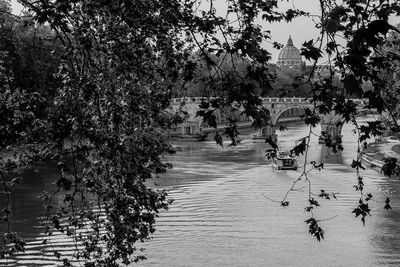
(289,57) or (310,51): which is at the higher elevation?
(289,57)

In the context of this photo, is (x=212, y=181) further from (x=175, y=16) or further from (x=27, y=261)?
(x=175, y=16)

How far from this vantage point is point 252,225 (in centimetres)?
1653

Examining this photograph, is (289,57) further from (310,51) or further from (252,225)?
(310,51)

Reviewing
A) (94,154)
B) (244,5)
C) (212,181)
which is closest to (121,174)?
(94,154)

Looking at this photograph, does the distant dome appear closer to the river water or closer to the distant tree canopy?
the river water

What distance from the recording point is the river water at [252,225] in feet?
44.6

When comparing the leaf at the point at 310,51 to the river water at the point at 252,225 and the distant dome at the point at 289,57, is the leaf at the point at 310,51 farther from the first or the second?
the distant dome at the point at 289,57

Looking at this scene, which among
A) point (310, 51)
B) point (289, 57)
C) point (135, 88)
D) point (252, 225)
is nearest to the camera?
point (310, 51)

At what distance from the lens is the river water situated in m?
13.6

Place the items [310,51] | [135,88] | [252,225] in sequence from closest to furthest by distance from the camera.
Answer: [310,51], [135,88], [252,225]

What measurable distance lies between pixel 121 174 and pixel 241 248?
9.29 meters

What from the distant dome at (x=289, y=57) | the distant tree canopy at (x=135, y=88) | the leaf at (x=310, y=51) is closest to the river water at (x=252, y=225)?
the distant tree canopy at (x=135, y=88)

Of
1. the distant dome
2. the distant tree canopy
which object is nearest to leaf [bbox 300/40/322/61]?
the distant tree canopy

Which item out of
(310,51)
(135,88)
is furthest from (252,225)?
(310,51)
